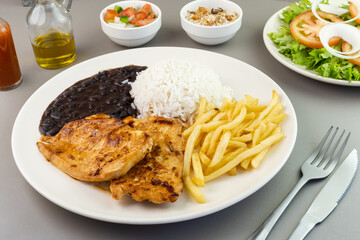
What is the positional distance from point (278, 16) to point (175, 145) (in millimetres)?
2420

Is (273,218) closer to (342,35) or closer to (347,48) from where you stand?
(347,48)

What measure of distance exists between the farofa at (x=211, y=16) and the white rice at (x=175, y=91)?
0.93 metres

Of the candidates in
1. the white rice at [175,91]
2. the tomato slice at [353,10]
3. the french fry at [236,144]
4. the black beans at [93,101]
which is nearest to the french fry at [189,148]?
the french fry at [236,144]

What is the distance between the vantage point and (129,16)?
13.2ft

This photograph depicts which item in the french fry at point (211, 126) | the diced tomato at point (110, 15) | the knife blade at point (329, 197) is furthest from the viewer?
the diced tomato at point (110, 15)

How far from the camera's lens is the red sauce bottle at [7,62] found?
129 inches

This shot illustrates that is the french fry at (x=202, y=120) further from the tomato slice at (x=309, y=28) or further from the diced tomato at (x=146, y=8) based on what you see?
the diced tomato at (x=146, y=8)

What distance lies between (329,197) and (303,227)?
1.01 feet

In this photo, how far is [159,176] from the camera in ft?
7.27

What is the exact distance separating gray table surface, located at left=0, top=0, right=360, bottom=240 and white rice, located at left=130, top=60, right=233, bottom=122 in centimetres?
75

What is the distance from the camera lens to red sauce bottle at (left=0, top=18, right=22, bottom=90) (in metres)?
3.28

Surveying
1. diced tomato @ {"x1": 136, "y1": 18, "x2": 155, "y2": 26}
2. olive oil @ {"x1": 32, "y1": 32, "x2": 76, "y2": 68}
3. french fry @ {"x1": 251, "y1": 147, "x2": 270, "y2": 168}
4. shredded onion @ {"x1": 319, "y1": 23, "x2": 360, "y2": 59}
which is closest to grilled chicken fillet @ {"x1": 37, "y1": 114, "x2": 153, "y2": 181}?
french fry @ {"x1": 251, "y1": 147, "x2": 270, "y2": 168}

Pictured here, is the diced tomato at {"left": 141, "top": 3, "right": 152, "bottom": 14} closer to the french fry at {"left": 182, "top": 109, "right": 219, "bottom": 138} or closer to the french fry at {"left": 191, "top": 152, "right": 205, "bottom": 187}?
the french fry at {"left": 182, "top": 109, "right": 219, "bottom": 138}

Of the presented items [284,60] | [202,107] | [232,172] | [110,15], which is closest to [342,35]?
[284,60]
